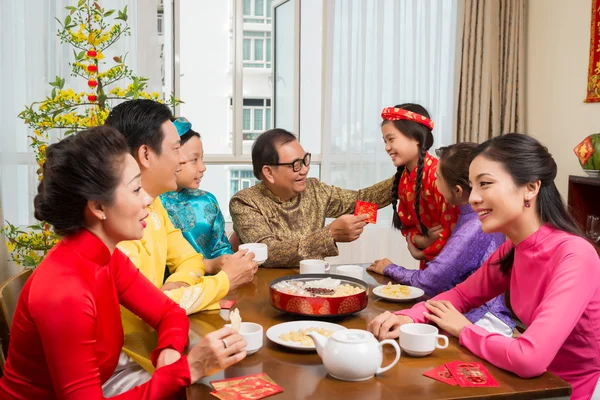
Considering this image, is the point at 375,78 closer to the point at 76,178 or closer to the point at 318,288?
the point at 318,288

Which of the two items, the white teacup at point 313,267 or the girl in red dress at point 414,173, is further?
the girl in red dress at point 414,173

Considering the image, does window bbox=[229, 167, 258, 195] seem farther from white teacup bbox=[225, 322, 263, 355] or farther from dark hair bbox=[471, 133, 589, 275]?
white teacup bbox=[225, 322, 263, 355]

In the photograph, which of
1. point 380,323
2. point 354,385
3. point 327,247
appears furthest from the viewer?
point 327,247

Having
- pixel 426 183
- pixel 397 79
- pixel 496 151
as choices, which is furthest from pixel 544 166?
pixel 397 79

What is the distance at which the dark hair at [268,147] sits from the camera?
9.48 feet

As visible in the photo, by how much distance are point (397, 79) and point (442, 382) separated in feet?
11.5

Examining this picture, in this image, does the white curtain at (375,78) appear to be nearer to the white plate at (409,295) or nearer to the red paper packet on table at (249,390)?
the white plate at (409,295)

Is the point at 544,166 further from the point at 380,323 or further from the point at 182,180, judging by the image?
the point at 182,180

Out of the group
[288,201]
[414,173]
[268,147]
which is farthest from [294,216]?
[414,173]

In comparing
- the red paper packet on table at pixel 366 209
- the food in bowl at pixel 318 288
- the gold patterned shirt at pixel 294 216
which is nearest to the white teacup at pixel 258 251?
the food in bowl at pixel 318 288

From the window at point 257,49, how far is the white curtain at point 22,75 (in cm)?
108

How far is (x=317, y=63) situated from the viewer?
15.0ft

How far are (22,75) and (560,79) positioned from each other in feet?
11.6

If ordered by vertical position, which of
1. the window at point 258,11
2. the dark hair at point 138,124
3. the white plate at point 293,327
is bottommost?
the white plate at point 293,327
